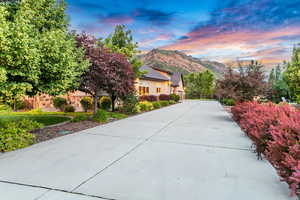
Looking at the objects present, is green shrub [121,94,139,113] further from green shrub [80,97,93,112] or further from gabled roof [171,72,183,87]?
gabled roof [171,72,183,87]

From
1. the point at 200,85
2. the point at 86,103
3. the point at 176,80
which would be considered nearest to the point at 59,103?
the point at 86,103

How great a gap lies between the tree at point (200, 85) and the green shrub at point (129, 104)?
37.0m

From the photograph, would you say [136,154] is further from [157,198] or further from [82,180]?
[157,198]

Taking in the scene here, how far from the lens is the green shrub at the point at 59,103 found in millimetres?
15055

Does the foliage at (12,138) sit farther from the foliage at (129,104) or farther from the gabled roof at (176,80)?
the gabled roof at (176,80)

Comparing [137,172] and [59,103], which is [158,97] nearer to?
[59,103]

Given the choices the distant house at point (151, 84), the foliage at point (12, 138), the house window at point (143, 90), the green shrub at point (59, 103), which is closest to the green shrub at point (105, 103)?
the green shrub at point (59, 103)

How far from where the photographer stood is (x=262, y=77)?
35.3 feet

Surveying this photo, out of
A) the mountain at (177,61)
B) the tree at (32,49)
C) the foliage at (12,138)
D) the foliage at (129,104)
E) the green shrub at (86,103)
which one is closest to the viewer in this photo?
the tree at (32,49)

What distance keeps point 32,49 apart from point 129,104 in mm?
9484

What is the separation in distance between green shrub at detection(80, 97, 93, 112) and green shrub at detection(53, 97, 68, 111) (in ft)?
4.90

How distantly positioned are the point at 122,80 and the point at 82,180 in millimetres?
8313

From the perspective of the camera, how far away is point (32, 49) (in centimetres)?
473

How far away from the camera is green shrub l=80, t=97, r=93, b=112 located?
1546 cm
